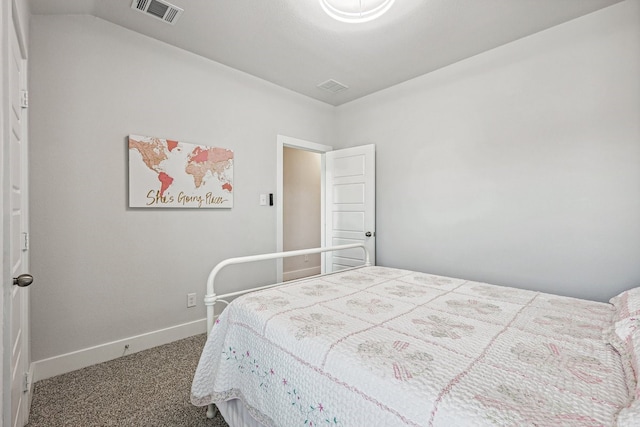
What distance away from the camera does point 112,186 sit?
7.20 feet

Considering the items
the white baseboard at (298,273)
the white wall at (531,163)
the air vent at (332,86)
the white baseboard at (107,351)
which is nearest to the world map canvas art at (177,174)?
the white baseboard at (107,351)

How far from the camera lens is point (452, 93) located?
278 cm

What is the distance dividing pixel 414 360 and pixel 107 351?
2311 millimetres

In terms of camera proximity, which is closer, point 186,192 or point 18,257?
point 18,257

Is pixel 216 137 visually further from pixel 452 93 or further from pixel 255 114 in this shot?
pixel 452 93

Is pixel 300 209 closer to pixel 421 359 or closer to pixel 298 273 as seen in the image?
pixel 298 273

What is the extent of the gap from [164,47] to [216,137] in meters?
0.81

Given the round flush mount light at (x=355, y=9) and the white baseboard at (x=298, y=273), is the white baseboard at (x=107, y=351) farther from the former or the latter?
the round flush mount light at (x=355, y=9)

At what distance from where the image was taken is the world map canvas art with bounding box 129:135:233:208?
2283mm

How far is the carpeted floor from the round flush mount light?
2624 millimetres

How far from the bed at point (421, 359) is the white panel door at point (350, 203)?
5.23ft

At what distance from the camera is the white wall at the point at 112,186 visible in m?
1.95

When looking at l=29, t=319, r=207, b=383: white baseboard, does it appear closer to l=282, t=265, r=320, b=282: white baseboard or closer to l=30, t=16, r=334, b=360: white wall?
l=30, t=16, r=334, b=360: white wall

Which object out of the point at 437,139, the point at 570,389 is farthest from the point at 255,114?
the point at 570,389
